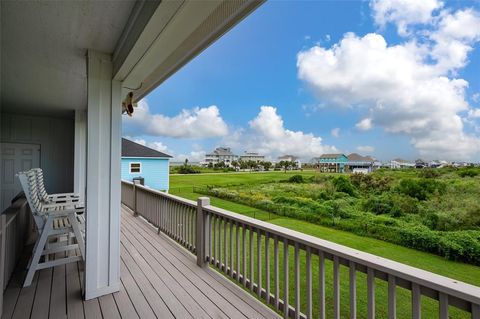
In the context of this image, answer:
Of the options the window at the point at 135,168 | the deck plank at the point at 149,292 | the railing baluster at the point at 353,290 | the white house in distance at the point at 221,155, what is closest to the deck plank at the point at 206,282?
the deck plank at the point at 149,292

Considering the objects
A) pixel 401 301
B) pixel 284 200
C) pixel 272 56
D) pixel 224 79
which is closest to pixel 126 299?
pixel 401 301

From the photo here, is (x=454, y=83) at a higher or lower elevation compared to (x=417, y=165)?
higher

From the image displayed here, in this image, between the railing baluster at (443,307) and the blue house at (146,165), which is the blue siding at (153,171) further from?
the railing baluster at (443,307)

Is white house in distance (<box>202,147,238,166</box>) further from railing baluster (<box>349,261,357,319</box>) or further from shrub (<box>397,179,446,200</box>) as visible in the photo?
railing baluster (<box>349,261,357,319</box>)

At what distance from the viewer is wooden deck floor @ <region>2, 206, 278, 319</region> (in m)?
2.13

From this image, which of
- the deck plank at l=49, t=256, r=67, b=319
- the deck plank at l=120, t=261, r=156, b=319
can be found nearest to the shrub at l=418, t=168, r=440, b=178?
the deck plank at l=120, t=261, r=156, b=319

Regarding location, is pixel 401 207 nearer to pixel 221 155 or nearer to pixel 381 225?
pixel 381 225

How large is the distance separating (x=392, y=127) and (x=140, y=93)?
548 inches

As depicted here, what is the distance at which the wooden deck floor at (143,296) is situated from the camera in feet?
7.00

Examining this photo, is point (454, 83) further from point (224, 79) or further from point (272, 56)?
point (224, 79)

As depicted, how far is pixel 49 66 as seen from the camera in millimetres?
2834

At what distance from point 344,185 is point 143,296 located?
12.0 m

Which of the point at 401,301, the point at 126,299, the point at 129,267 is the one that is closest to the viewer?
the point at 126,299

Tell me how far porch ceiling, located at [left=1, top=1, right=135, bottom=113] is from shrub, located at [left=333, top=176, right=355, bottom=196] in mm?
11829
